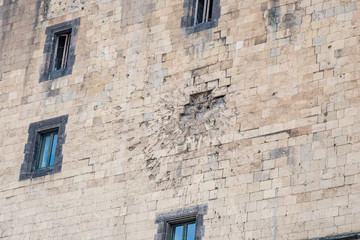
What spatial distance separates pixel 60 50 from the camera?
31.9 meters

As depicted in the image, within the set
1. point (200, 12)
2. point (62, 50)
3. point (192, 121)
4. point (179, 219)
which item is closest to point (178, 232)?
point (179, 219)

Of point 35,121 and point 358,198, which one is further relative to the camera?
point 35,121

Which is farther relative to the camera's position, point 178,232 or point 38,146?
point 38,146

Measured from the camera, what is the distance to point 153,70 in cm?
2962

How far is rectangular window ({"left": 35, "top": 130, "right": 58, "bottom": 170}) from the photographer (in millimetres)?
30422

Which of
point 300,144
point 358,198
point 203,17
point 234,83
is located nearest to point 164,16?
point 203,17

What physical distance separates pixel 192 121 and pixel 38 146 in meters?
4.38

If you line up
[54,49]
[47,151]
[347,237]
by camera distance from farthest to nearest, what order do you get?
[54,49]
[47,151]
[347,237]

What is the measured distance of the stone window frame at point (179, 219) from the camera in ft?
88.8

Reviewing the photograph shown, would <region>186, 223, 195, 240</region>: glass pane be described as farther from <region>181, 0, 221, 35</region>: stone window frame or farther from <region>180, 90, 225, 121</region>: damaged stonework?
<region>181, 0, 221, 35</region>: stone window frame

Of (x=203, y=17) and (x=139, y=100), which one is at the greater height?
(x=203, y=17)

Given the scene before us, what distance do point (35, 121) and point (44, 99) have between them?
62 centimetres

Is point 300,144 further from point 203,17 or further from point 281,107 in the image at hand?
point 203,17

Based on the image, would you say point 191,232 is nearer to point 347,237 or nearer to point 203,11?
point 347,237
